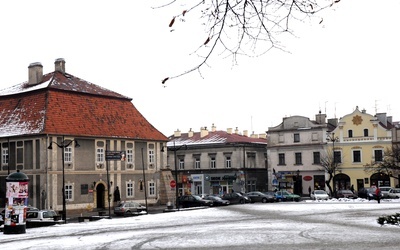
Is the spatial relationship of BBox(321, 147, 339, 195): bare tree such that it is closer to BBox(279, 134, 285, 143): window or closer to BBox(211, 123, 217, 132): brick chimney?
BBox(279, 134, 285, 143): window

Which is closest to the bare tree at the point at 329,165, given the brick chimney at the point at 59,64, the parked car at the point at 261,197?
the parked car at the point at 261,197

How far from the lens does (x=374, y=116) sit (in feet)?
225

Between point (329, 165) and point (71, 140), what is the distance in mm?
32134

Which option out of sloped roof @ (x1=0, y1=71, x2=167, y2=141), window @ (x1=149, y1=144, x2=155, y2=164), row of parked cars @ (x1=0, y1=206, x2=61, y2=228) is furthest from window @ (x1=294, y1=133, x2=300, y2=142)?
row of parked cars @ (x1=0, y1=206, x2=61, y2=228)

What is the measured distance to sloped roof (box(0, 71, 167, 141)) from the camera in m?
48.9

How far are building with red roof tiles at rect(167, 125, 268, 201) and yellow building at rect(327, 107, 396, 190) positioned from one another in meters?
10.5

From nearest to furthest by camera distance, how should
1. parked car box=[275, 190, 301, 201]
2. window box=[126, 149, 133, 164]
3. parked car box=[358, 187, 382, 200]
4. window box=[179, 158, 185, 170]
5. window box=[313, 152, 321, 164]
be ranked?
window box=[126, 149, 133, 164] → parked car box=[358, 187, 382, 200] → parked car box=[275, 190, 301, 201] → window box=[313, 152, 321, 164] → window box=[179, 158, 185, 170]

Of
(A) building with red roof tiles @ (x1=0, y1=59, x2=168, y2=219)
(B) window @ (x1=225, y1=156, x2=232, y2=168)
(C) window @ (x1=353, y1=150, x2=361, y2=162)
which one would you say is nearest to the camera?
(A) building with red roof tiles @ (x1=0, y1=59, x2=168, y2=219)

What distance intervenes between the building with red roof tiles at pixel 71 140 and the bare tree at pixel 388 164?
81.4 feet

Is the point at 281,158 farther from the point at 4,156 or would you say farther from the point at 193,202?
the point at 4,156

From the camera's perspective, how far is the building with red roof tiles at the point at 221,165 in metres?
73.6

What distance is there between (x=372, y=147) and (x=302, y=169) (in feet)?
28.7

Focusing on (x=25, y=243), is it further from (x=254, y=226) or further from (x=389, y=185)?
(x=389, y=185)

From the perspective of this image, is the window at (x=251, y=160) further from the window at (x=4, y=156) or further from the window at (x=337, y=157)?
the window at (x=4, y=156)
